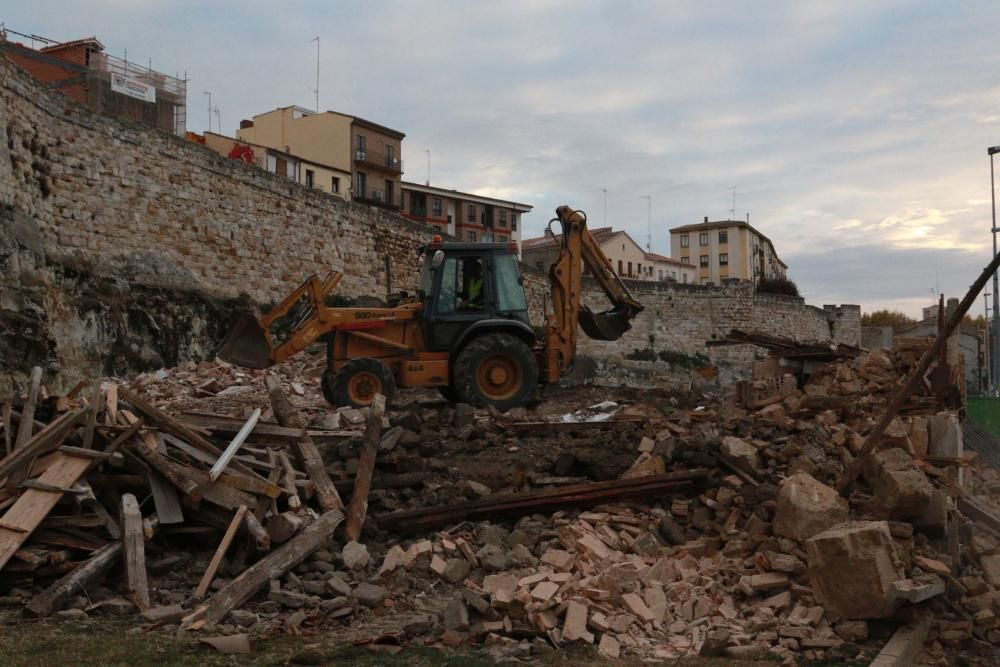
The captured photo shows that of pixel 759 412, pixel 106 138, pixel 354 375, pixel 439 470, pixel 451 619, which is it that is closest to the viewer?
pixel 451 619

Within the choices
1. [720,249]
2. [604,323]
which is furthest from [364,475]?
[720,249]

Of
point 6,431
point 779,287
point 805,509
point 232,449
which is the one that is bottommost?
point 805,509

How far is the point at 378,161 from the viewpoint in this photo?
46188mm

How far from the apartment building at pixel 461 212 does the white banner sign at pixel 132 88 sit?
17822 millimetres

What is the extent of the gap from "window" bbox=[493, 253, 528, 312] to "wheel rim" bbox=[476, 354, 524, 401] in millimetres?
654

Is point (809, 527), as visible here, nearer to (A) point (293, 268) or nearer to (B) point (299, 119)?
(A) point (293, 268)

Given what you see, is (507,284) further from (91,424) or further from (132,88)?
(132,88)

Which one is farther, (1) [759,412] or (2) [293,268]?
(2) [293,268]

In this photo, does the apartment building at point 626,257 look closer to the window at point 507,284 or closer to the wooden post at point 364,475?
the window at point 507,284

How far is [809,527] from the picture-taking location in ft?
19.1

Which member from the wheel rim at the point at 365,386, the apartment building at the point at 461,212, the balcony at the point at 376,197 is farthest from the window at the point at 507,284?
the apartment building at the point at 461,212

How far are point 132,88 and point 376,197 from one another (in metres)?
15.8

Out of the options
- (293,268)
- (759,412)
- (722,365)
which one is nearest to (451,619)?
(759,412)

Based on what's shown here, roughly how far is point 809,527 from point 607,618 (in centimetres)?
163
